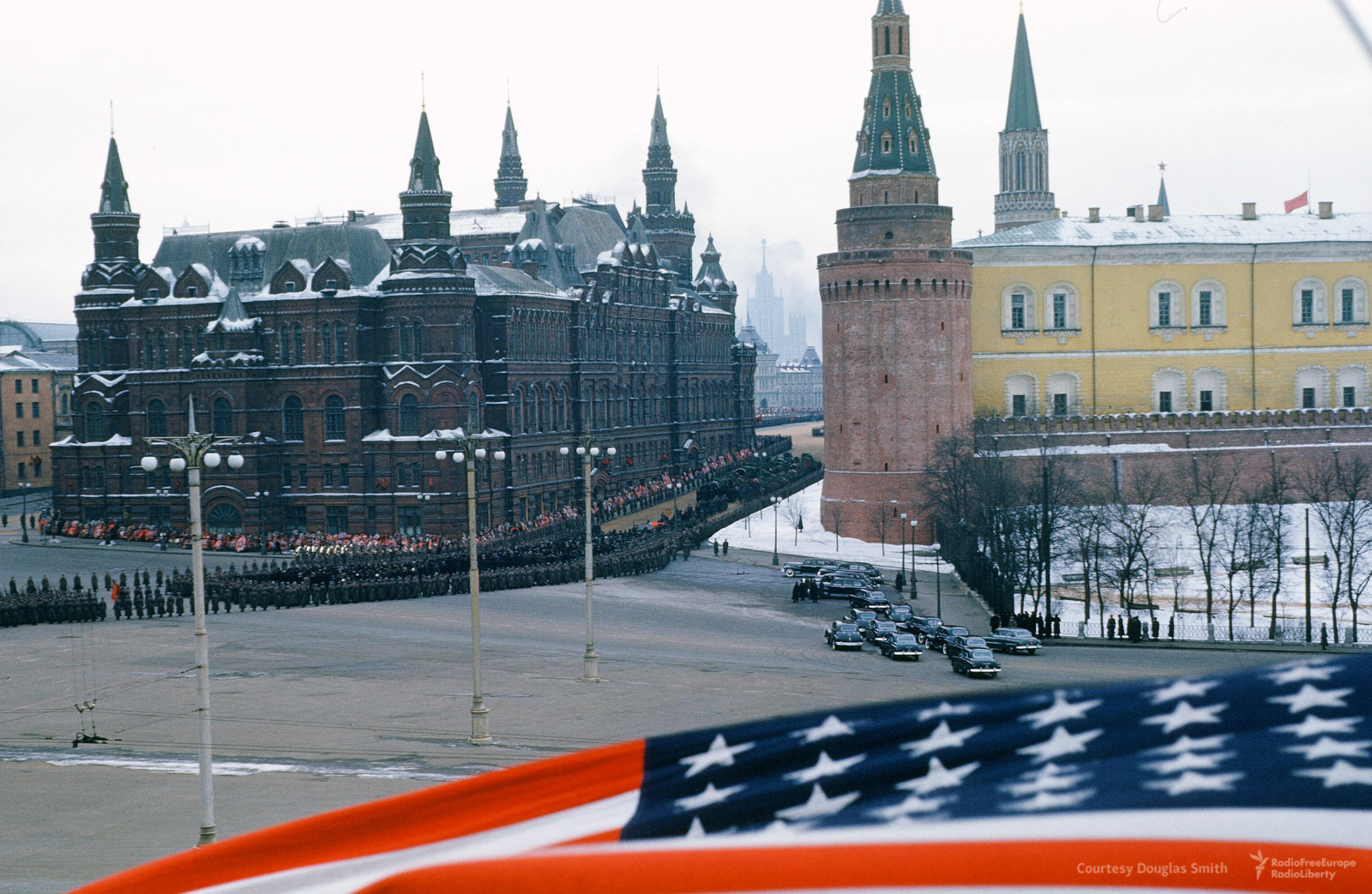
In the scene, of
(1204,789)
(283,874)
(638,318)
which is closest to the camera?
(1204,789)

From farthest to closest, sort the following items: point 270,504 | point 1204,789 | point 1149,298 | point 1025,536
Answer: point 1149,298
point 270,504
point 1025,536
point 1204,789

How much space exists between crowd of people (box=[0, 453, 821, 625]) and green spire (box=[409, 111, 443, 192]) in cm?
1773

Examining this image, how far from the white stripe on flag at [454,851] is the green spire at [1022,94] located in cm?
13290

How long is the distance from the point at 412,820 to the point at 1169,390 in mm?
88640

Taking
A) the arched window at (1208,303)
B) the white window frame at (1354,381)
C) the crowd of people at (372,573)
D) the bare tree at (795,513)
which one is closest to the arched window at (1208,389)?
the arched window at (1208,303)

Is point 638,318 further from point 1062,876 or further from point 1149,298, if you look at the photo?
point 1062,876

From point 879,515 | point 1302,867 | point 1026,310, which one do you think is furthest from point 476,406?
point 1302,867

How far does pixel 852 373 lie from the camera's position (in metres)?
81.6

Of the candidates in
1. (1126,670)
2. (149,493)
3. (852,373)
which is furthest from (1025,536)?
(149,493)

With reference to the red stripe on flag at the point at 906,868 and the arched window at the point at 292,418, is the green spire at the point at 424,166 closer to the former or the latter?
the arched window at the point at 292,418

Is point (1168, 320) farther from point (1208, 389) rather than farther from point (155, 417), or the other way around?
point (155, 417)

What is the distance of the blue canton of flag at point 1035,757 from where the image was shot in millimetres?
5039

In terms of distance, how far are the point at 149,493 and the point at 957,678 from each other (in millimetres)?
53757

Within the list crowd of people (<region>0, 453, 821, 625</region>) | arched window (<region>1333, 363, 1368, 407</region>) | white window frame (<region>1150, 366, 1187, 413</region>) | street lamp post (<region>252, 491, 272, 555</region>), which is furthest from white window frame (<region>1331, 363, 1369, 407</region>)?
street lamp post (<region>252, 491, 272, 555</region>)
